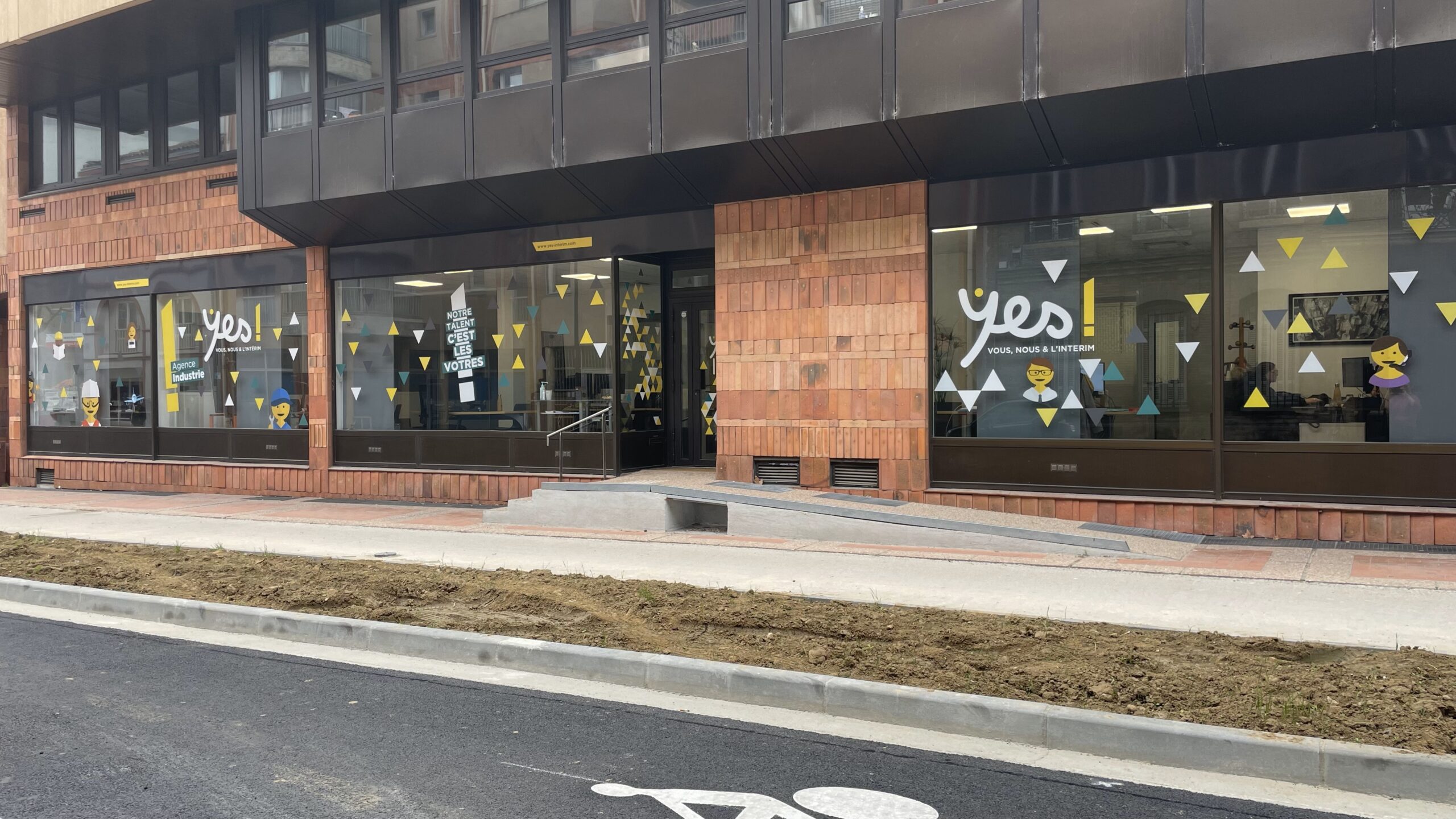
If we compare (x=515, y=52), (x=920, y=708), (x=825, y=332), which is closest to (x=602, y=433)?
(x=825, y=332)

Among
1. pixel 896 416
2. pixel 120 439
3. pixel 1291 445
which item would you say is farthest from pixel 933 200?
pixel 120 439

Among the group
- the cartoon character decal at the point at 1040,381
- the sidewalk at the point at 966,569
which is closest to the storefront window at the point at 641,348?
the sidewalk at the point at 966,569

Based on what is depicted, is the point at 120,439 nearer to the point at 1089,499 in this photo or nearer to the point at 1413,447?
the point at 1089,499

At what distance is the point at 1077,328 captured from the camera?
12234 millimetres

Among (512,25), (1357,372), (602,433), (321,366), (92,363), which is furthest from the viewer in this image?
(92,363)

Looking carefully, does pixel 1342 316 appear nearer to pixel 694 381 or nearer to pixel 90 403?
pixel 694 381

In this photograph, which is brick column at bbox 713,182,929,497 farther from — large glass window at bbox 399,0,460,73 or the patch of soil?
the patch of soil

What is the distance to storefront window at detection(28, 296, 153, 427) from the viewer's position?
20.1m

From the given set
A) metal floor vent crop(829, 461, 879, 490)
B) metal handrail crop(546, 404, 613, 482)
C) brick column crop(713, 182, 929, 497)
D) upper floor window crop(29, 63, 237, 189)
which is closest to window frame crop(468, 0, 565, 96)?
brick column crop(713, 182, 929, 497)

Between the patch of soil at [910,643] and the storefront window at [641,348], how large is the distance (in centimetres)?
579

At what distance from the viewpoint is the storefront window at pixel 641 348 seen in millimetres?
15633

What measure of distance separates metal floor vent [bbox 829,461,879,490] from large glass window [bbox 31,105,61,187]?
52.6ft

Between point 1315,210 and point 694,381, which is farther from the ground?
point 1315,210

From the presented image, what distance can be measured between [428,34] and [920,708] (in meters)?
13.0
